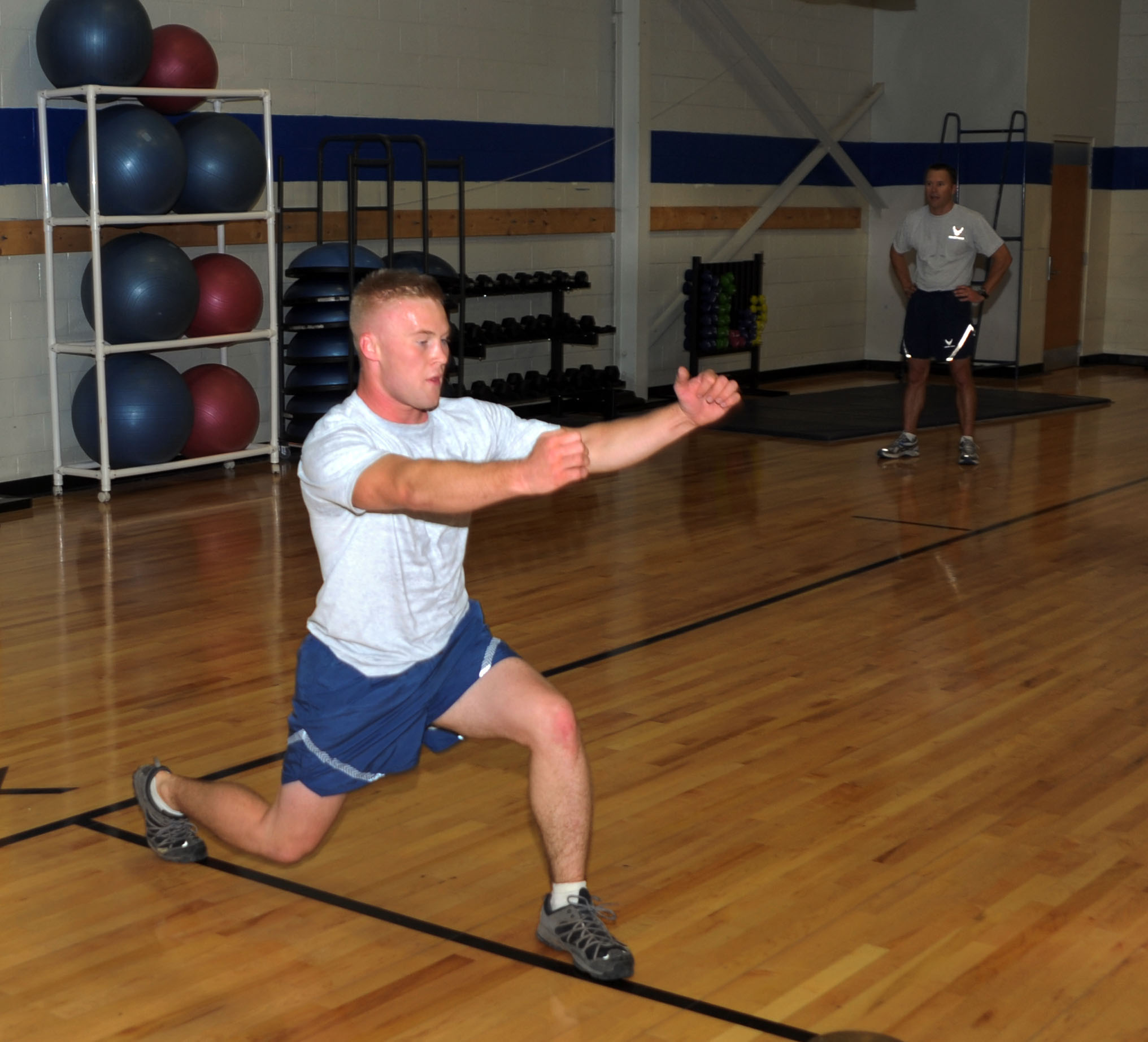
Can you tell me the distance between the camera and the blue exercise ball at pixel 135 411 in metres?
6.72

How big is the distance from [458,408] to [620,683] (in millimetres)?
1726

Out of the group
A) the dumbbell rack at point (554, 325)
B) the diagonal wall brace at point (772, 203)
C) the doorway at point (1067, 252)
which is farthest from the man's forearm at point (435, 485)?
the doorway at point (1067, 252)

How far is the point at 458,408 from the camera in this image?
8.43 ft

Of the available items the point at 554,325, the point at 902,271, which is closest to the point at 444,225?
the point at 554,325

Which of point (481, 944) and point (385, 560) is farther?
point (481, 944)

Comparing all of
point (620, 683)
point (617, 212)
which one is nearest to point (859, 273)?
point (617, 212)

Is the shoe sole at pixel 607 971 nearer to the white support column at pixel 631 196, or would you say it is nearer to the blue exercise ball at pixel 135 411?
the blue exercise ball at pixel 135 411

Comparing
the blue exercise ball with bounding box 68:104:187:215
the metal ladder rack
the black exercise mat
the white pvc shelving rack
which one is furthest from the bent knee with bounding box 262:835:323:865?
the metal ladder rack

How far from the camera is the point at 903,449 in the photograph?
26.0 ft

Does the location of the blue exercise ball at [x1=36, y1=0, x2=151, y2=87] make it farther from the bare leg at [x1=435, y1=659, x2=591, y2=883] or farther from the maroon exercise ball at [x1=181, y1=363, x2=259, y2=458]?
the bare leg at [x1=435, y1=659, x2=591, y2=883]

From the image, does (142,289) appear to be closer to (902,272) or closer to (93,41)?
(93,41)

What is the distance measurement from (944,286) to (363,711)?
585cm

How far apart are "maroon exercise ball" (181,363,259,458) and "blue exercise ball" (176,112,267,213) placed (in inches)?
31.2

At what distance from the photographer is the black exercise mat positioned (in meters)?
8.95
